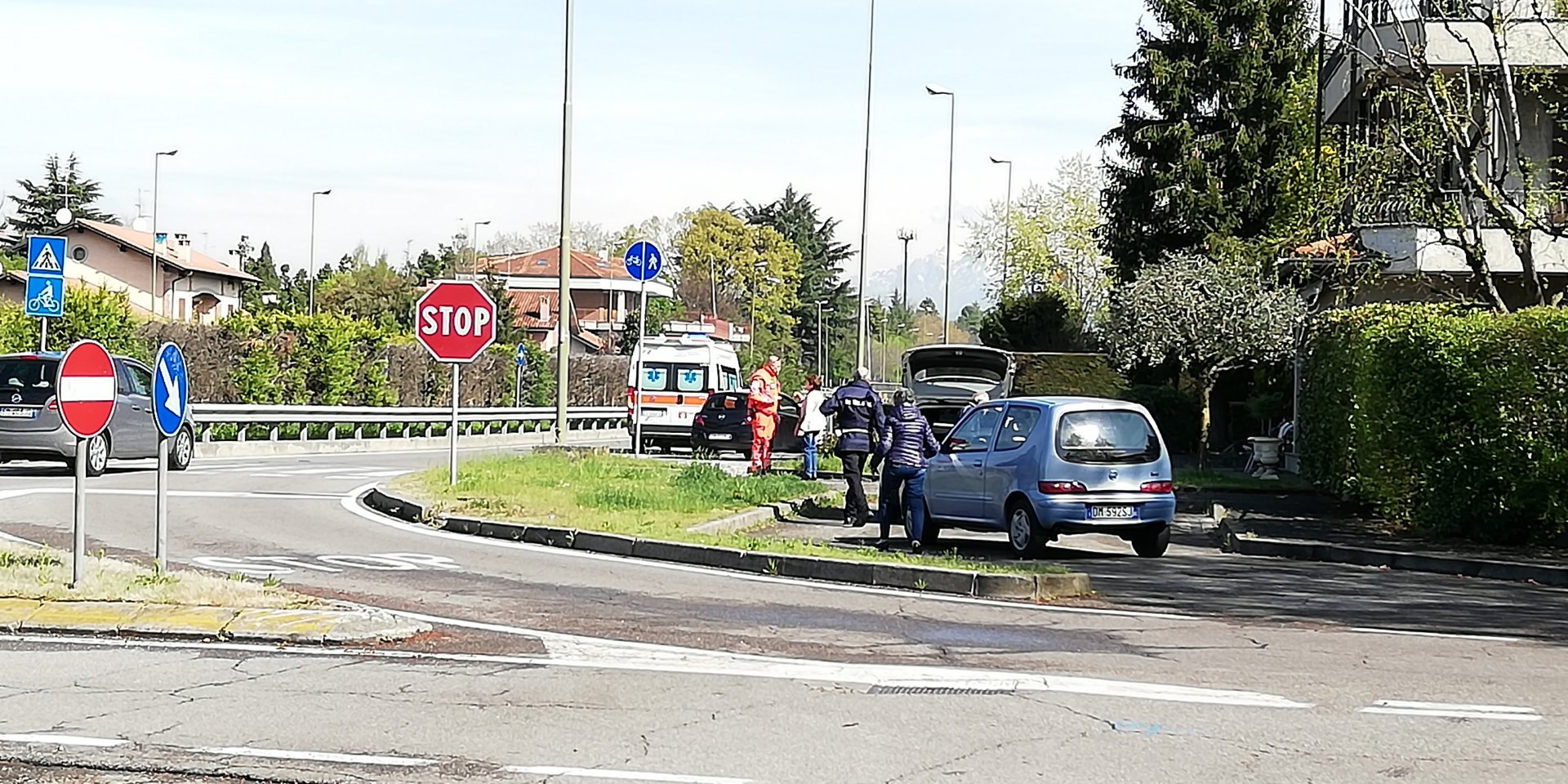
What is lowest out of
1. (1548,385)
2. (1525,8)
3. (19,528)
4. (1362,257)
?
(19,528)

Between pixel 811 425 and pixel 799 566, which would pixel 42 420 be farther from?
pixel 799 566

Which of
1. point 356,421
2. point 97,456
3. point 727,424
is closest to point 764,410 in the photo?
point 727,424

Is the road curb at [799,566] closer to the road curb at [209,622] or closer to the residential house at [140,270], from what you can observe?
the road curb at [209,622]

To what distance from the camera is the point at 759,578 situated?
14.7 meters

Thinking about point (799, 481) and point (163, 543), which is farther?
point (799, 481)

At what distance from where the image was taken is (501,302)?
3410 inches

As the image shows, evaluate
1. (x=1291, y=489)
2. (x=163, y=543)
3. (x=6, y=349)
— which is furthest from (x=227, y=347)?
(x=163, y=543)

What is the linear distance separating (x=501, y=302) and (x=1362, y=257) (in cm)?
6209

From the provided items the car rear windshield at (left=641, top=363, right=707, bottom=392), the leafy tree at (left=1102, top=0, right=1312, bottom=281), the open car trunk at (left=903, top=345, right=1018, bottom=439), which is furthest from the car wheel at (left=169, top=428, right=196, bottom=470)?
the leafy tree at (left=1102, top=0, right=1312, bottom=281)

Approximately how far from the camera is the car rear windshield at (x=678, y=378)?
4106 cm

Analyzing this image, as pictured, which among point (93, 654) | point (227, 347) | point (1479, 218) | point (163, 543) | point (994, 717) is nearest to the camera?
point (994, 717)

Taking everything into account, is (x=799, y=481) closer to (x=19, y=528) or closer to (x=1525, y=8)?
(x=19, y=528)

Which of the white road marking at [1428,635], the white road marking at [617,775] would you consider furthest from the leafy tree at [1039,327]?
the white road marking at [617,775]

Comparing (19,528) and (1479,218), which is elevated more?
(1479,218)
